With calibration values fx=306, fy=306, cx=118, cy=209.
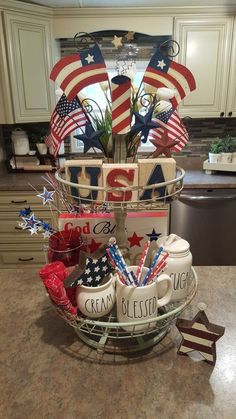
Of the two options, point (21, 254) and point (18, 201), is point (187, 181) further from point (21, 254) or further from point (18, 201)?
point (21, 254)

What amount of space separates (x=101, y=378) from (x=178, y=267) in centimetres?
30

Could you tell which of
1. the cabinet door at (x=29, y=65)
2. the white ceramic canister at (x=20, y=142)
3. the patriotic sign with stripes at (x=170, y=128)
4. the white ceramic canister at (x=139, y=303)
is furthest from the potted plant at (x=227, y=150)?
the white ceramic canister at (x=139, y=303)

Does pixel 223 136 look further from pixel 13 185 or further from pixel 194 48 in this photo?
pixel 13 185

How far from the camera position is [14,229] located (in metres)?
2.60

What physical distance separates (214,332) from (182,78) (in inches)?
23.8

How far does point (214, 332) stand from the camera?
689mm

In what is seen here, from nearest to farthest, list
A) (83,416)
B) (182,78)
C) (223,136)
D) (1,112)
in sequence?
(83,416) < (182,78) < (1,112) < (223,136)

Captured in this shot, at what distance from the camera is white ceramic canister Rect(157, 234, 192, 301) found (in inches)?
28.5

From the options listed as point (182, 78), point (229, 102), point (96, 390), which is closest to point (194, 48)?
point (229, 102)

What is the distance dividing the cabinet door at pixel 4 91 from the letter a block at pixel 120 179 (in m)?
2.04

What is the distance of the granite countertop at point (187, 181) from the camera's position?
243 cm

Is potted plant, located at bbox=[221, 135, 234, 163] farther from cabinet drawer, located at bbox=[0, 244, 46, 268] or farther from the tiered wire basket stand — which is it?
the tiered wire basket stand

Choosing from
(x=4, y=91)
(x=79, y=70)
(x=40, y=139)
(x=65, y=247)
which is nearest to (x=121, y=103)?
(x=79, y=70)

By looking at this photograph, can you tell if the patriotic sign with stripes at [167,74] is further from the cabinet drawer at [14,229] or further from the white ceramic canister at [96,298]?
the cabinet drawer at [14,229]
